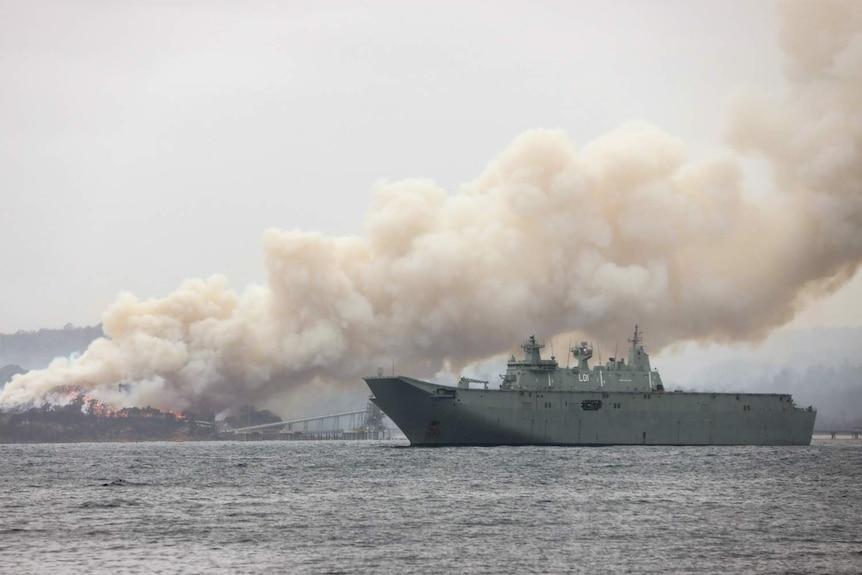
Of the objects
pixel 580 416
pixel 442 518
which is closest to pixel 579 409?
pixel 580 416

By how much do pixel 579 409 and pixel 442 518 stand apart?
2234 inches

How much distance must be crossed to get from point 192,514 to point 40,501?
41.4ft

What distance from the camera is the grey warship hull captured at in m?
101

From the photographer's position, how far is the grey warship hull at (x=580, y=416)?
331 ft

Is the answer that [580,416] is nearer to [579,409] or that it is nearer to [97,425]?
[579,409]

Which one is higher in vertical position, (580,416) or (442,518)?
(580,416)

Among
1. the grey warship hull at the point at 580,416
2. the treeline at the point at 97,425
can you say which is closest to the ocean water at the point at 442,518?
the grey warship hull at the point at 580,416

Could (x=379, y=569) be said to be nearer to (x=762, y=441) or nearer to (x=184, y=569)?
(x=184, y=569)

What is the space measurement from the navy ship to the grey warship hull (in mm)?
95

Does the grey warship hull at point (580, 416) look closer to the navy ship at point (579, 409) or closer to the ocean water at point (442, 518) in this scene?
the navy ship at point (579, 409)

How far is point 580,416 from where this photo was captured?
10625 centimetres

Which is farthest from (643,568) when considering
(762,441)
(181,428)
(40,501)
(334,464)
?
(181,428)

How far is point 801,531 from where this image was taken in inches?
1893

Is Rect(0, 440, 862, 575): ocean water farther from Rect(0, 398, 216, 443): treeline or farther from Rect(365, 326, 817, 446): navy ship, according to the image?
Rect(0, 398, 216, 443): treeline
